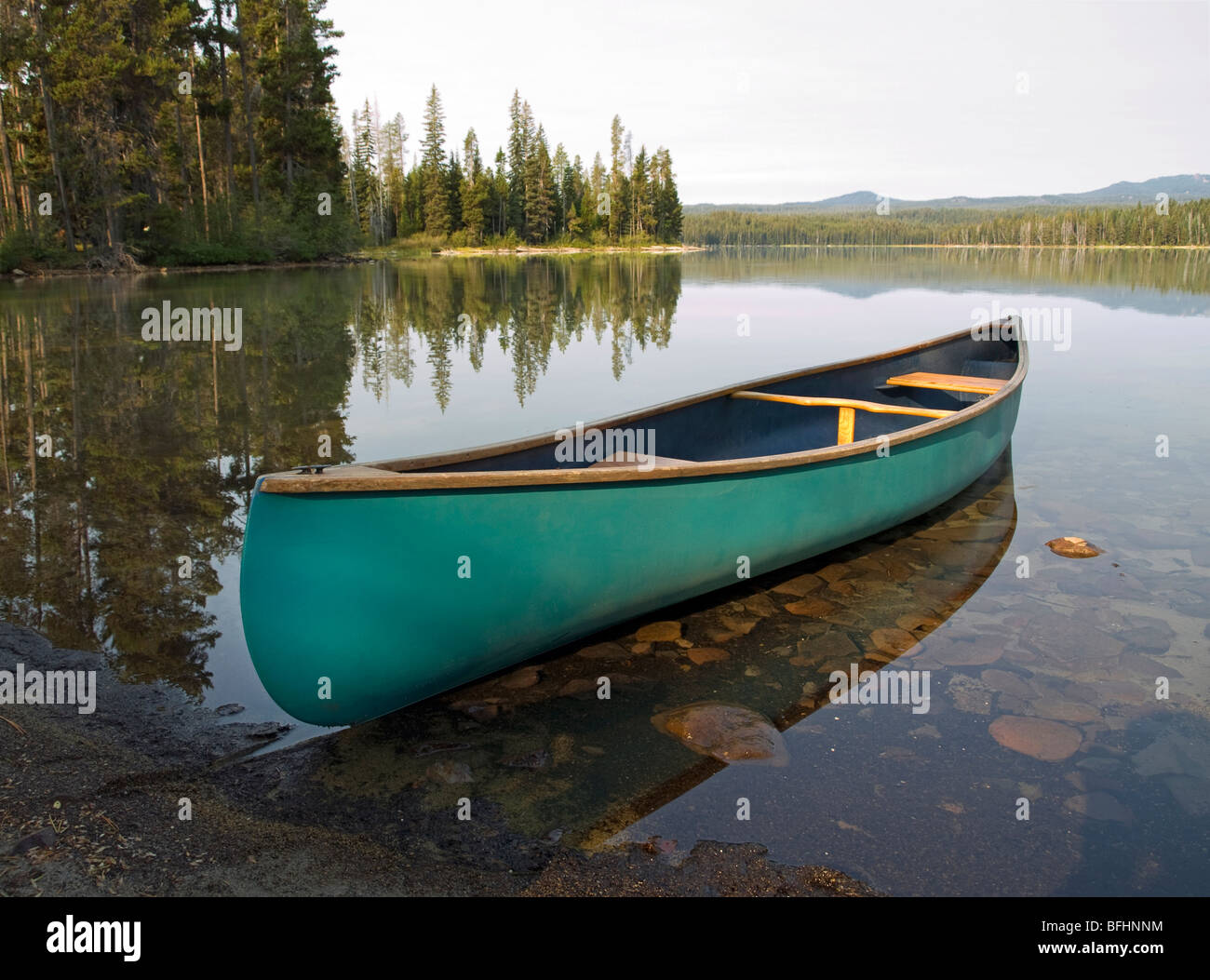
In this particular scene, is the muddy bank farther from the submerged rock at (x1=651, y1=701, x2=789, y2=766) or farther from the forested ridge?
the forested ridge

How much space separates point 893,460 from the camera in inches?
237

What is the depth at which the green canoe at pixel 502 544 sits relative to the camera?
11.8ft

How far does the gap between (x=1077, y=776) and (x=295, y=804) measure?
10.4 feet

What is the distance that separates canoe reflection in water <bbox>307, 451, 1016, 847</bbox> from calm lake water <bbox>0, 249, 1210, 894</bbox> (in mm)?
17

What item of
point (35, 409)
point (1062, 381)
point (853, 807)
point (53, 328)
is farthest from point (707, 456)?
point (53, 328)

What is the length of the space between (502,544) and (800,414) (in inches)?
185

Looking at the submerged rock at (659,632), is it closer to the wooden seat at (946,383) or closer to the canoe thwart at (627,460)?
the canoe thwart at (627,460)

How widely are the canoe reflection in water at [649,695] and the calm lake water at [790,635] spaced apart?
0.02 m

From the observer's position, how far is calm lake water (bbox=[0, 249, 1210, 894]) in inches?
134

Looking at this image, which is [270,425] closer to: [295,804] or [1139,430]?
[295,804]

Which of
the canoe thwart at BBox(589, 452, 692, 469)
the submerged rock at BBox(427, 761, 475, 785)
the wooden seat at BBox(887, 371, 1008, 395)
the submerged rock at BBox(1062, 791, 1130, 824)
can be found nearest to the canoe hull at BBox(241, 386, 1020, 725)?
the submerged rock at BBox(427, 761, 475, 785)

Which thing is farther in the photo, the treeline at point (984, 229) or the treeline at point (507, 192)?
the treeline at point (984, 229)

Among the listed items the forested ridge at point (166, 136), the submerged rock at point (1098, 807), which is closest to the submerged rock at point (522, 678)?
the submerged rock at point (1098, 807)

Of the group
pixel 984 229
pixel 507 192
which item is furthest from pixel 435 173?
pixel 984 229
